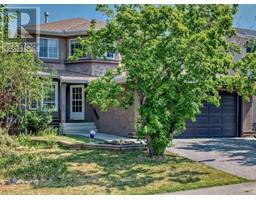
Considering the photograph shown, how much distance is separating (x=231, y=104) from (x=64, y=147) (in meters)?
10.6

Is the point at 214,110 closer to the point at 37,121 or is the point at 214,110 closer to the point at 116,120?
the point at 116,120

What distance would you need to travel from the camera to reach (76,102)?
24.7 meters

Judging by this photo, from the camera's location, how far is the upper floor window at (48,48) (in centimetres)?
2555

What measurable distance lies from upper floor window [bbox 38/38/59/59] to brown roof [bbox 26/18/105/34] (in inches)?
26.1

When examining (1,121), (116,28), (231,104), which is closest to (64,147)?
(1,121)

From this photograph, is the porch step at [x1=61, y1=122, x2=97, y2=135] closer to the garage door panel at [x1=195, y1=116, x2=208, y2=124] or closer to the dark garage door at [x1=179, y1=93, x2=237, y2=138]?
the dark garage door at [x1=179, y1=93, x2=237, y2=138]

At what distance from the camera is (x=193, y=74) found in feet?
42.9

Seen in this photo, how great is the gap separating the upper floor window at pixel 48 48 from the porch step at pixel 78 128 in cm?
514

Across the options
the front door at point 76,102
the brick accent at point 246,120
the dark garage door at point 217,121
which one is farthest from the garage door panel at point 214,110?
the front door at point 76,102

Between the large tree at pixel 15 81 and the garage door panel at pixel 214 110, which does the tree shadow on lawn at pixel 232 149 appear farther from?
the large tree at pixel 15 81

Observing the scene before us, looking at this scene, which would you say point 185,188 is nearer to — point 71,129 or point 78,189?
point 78,189

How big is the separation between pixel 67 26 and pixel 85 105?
235 inches

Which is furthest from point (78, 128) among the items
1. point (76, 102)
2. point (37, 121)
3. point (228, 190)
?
point (228, 190)

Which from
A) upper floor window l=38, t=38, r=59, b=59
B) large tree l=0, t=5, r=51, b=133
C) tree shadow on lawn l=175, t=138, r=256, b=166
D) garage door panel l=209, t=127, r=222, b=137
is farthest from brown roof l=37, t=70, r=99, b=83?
tree shadow on lawn l=175, t=138, r=256, b=166
